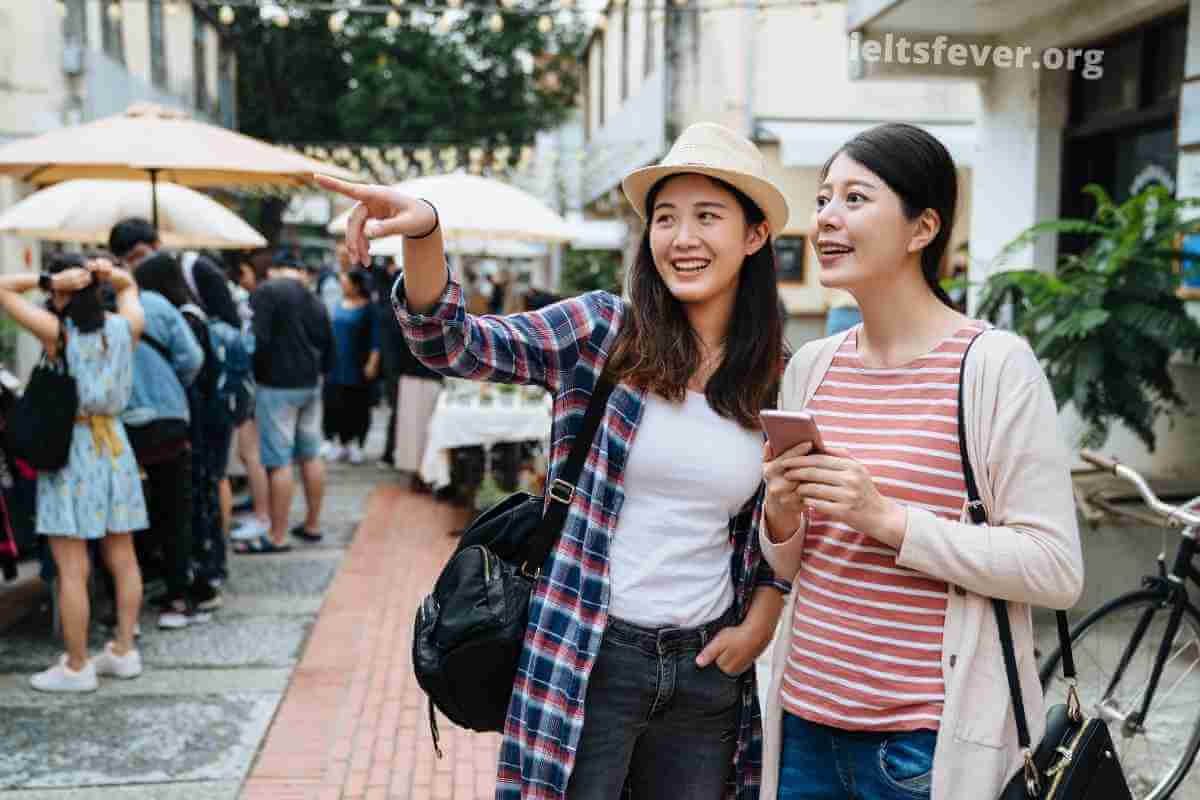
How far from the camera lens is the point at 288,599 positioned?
6.85 meters

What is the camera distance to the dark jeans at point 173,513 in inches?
231

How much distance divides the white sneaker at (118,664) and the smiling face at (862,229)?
439 cm

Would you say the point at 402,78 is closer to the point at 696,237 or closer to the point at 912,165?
the point at 696,237

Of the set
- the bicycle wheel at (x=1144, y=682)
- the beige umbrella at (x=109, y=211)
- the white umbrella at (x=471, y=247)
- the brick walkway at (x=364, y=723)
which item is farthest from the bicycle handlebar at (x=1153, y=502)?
the beige umbrella at (x=109, y=211)

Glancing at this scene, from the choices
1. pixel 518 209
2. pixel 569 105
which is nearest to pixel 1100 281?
pixel 518 209

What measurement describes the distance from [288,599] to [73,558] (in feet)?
6.26

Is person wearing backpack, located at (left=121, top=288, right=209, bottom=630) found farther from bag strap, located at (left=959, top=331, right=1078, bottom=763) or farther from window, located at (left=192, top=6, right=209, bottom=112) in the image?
window, located at (left=192, top=6, right=209, bottom=112)

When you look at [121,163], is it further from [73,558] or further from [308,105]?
[308,105]

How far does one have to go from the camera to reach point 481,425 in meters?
8.71

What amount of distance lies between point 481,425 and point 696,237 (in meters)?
6.51

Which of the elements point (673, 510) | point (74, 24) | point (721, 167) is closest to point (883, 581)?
point (673, 510)

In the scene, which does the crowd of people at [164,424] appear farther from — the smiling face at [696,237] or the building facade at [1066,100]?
the building facade at [1066,100]

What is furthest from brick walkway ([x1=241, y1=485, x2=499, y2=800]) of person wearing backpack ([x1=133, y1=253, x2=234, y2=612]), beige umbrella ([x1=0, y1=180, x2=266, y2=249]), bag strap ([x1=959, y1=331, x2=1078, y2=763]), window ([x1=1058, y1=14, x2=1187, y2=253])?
window ([x1=1058, y1=14, x2=1187, y2=253])

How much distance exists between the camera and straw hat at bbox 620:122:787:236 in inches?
89.1
